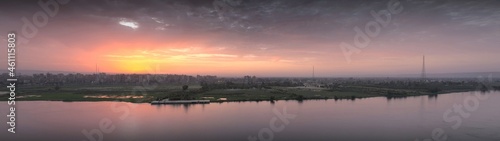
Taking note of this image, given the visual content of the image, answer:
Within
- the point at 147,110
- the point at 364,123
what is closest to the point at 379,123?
the point at 364,123

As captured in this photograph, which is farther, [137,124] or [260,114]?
[260,114]

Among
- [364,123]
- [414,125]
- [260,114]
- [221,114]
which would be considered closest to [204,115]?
[221,114]

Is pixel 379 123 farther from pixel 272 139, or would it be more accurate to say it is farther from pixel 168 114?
pixel 168 114

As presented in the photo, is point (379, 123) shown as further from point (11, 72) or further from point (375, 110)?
point (11, 72)

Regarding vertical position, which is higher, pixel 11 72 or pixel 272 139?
pixel 11 72

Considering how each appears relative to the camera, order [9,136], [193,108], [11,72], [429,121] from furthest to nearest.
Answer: [193,108] < [429,121] < [9,136] < [11,72]

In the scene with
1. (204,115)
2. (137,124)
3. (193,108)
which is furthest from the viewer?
(193,108)
